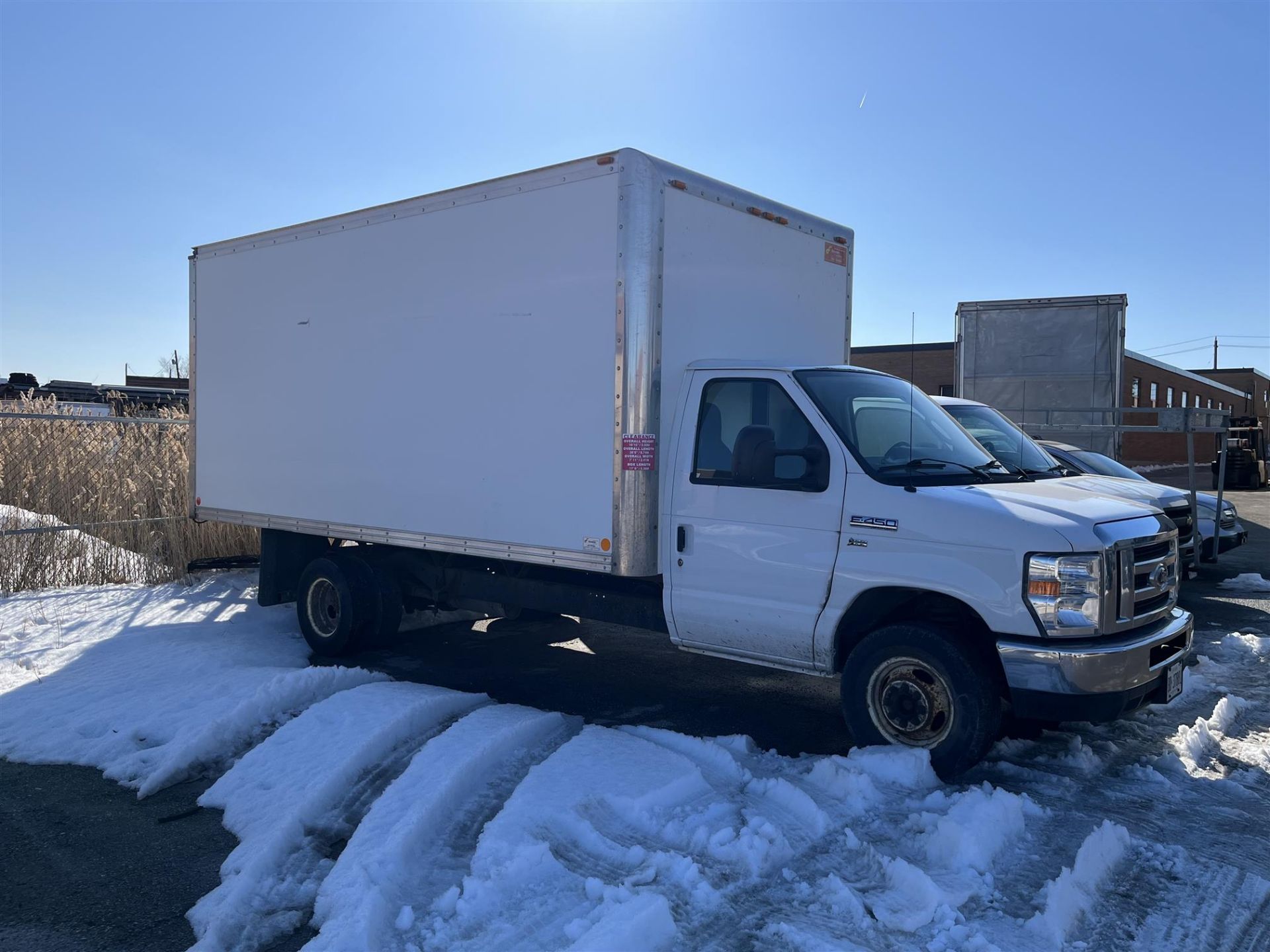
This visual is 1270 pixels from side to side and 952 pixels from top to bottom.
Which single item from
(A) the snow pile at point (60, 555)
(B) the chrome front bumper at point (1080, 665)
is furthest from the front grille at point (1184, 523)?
(A) the snow pile at point (60, 555)

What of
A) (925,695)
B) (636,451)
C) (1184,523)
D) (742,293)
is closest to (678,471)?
(636,451)

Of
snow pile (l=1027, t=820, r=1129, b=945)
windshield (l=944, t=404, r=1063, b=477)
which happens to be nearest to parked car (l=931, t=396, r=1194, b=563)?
windshield (l=944, t=404, r=1063, b=477)

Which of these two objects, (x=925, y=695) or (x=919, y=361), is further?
(x=919, y=361)

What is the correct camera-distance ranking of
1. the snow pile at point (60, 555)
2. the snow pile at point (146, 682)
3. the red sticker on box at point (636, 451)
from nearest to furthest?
Answer: the snow pile at point (146, 682) → the red sticker on box at point (636, 451) → the snow pile at point (60, 555)

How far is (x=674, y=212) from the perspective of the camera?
6.07 metres

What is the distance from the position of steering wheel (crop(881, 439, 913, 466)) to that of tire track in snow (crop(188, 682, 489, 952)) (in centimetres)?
297

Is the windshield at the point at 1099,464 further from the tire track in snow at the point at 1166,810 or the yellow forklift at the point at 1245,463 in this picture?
the yellow forklift at the point at 1245,463

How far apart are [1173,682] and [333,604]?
6.09 meters

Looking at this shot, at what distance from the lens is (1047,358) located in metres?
14.4

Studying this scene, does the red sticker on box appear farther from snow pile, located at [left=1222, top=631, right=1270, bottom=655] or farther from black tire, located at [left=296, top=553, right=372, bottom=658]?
snow pile, located at [left=1222, top=631, right=1270, bottom=655]

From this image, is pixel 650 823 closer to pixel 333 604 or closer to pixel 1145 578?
pixel 1145 578

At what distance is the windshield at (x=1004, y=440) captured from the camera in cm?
761

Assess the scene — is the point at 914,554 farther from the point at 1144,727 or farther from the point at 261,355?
the point at 261,355

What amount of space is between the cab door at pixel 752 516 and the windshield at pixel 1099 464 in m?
7.05
